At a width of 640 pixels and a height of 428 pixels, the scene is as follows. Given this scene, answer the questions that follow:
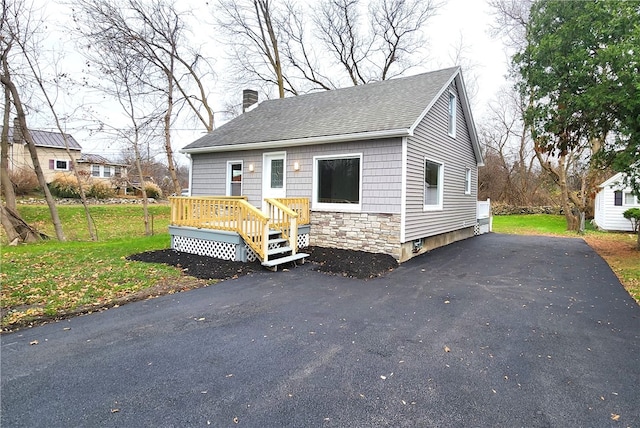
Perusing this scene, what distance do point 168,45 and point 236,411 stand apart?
17419 mm

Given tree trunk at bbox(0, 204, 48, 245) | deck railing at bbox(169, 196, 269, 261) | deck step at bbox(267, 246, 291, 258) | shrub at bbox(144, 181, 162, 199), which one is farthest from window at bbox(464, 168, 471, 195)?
shrub at bbox(144, 181, 162, 199)

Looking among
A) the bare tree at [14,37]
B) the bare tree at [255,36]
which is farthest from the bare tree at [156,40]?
the bare tree at [255,36]

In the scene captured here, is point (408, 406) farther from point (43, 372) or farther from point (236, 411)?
point (43, 372)

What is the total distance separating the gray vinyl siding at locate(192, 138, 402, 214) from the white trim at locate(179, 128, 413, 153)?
0.20m

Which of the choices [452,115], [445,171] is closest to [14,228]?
[445,171]

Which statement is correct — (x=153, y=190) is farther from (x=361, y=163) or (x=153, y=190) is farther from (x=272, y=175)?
(x=361, y=163)

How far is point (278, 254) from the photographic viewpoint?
7.69 metres

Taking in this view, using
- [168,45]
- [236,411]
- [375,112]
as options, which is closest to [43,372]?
[236,411]

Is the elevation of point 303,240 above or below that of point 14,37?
below

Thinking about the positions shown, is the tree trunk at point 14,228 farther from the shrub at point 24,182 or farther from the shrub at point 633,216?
the shrub at point 633,216

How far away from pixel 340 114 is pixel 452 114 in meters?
3.92

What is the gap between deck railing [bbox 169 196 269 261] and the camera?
6.93 m

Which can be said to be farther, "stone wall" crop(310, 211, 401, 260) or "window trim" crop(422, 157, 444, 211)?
"window trim" crop(422, 157, 444, 211)

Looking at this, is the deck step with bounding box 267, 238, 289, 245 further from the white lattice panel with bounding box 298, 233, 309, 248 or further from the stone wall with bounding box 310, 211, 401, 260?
the stone wall with bounding box 310, 211, 401, 260
